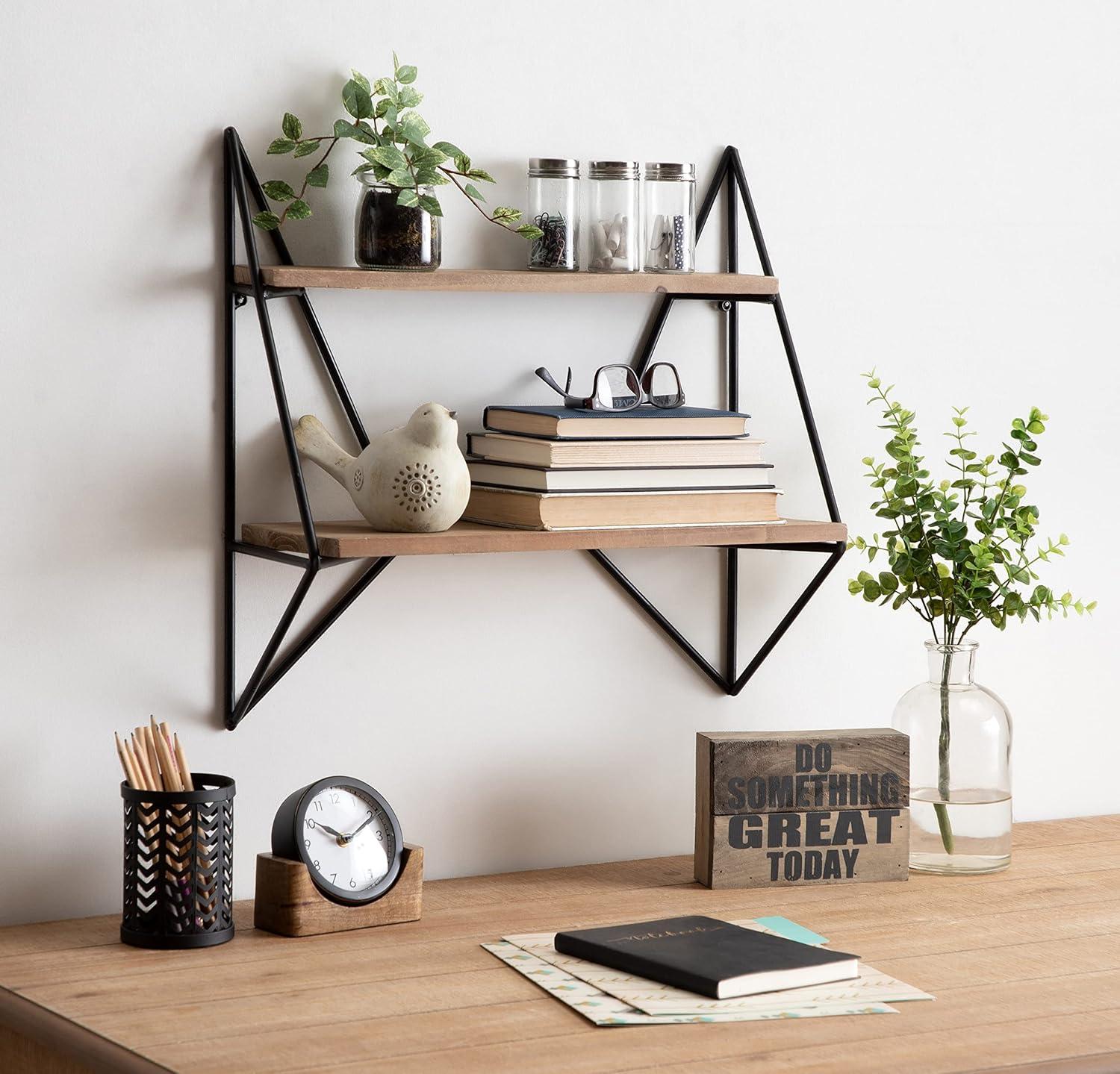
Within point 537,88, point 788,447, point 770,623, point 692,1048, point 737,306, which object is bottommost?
point 692,1048

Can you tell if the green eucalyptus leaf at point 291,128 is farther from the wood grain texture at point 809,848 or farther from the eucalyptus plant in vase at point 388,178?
Result: the wood grain texture at point 809,848

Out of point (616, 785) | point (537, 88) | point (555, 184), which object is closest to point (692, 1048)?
point (616, 785)

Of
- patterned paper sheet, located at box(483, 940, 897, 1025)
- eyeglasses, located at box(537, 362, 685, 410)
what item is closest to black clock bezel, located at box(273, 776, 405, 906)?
patterned paper sheet, located at box(483, 940, 897, 1025)

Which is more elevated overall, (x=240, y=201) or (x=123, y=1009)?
(x=240, y=201)

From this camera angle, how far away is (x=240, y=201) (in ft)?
5.38

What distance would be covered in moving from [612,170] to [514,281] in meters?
0.20

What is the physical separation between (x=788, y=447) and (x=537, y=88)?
1.72ft

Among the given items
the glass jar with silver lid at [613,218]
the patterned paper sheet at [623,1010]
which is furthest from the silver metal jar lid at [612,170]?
the patterned paper sheet at [623,1010]

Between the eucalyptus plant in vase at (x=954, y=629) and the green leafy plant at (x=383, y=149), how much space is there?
23.6 inches

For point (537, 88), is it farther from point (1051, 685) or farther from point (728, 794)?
point (1051, 685)

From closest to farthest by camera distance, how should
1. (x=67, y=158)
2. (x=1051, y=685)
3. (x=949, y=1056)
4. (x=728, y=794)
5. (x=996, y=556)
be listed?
(x=949, y=1056), (x=67, y=158), (x=728, y=794), (x=996, y=556), (x=1051, y=685)

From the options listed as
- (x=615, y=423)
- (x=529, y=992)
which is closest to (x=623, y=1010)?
(x=529, y=992)

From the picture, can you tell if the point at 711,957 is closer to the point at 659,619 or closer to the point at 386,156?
the point at 659,619

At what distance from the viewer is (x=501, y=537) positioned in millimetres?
1629
